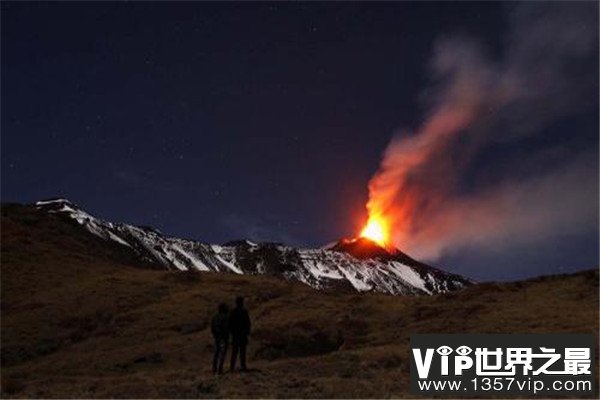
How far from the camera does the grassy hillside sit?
29.2 meters

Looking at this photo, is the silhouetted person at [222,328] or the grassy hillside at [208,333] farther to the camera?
the silhouetted person at [222,328]

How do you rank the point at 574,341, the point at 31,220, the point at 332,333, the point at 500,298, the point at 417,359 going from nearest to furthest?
the point at 417,359 < the point at 574,341 < the point at 332,333 < the point at 500,298 < the point at 31,220

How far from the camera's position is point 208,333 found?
163 ft

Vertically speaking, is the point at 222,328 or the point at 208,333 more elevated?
the point at 208,333

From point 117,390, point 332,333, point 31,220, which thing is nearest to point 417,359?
point 117,390

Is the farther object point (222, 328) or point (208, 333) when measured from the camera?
point (208, 333)

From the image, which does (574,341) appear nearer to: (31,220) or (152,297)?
(152,297)

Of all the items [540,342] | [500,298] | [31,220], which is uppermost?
[31,220]

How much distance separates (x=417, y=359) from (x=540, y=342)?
14.8ft

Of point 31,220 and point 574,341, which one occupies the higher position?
point 31,220

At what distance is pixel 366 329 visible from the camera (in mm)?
49406

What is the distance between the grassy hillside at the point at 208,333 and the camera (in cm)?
2925

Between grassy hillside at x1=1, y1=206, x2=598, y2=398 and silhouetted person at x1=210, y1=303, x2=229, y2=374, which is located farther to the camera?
silhouetted person at x1=210, y1=303, x2=229, y2=374

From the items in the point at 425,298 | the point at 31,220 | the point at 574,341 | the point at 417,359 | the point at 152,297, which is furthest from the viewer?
the point at 31,220
